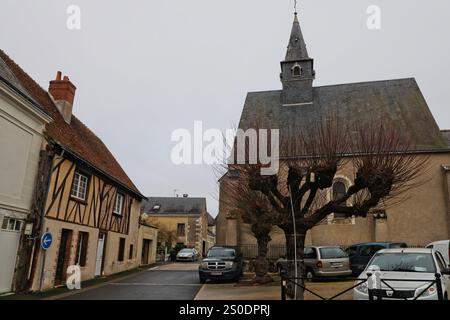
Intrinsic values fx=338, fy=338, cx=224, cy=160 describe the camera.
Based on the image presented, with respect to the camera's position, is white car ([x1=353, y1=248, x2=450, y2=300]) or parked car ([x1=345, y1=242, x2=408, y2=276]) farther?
parked car ([x1=345, y1=242, x2=408, y2=276])

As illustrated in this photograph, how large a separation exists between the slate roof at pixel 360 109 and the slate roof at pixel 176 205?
19.0 meters

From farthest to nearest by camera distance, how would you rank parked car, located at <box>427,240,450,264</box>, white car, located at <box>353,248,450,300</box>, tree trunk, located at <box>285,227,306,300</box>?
1. parked car, located at <box>427,240,450,264</box>
2. tree trunk, located at <box>285,227,306,300</box>
3. white car, located at <box>353,248,450,300</box>

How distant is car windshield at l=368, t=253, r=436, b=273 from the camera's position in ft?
22.1

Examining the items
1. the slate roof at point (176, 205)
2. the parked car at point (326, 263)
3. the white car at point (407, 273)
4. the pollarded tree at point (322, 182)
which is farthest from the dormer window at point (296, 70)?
the slate roof at point (176, 205)

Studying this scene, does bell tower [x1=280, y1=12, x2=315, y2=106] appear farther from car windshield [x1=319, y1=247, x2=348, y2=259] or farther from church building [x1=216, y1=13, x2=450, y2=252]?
car windshield [x1=319, y1=247, x2=348, y2=259]

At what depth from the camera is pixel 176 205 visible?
40969 millimetres

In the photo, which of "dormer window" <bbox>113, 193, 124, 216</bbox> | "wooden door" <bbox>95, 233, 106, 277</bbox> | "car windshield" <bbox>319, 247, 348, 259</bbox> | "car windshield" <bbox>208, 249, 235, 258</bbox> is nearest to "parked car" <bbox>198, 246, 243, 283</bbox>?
"car windshield" <bbox>208, 249, 235, 258</bbox>

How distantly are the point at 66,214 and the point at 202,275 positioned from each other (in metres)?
5.36

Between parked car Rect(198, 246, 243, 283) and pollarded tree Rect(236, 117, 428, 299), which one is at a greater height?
pollarded tree Rect(236, 117, 428, 299)

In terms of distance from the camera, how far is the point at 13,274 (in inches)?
373

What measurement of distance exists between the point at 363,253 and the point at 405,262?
6.27 metres

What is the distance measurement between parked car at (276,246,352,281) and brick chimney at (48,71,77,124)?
10.9 metres

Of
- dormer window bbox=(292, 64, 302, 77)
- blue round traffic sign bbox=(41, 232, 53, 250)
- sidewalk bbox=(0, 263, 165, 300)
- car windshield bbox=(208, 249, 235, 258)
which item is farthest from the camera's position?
dormer window bbox=(292, 64, 302, 77)
